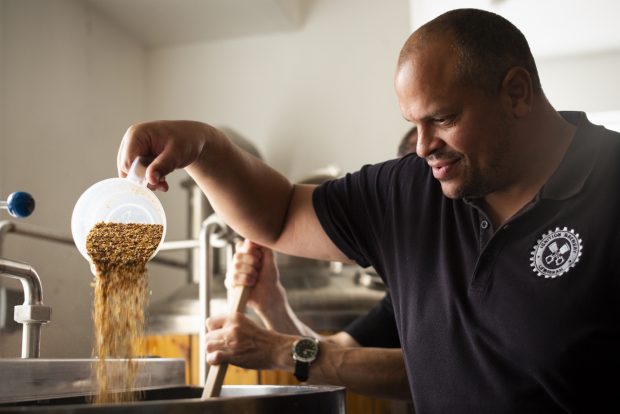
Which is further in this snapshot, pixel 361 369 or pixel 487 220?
pixel 361 369

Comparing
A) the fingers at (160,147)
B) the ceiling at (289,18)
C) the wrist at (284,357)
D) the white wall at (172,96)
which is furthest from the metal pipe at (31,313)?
the ceiling at (289,18)

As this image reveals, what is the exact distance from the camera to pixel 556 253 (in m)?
1.07

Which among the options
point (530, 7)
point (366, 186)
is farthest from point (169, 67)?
point (366, 186)

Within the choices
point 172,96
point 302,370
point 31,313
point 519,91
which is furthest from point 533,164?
point 172,96

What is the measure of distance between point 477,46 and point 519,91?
10cm

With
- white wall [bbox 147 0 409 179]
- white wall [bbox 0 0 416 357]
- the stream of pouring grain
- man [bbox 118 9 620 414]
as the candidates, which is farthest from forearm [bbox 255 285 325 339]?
white wall [bbox 147 0 409 179]

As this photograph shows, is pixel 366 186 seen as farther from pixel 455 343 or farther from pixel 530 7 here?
pixel 530 7

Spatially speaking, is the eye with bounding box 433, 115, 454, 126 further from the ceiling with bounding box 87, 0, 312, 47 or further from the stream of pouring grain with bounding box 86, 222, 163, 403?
the ceiling with bounding box 87, 0, 312, 47

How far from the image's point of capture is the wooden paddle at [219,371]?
111 centimetres

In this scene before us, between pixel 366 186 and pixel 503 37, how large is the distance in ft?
1.17

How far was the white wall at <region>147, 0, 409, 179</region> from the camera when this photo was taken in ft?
10.6

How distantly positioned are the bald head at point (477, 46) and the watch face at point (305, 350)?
60cm

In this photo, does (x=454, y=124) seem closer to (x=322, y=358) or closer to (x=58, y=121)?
(x=322, y=358)

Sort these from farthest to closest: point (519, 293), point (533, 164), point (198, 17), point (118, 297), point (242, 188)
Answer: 1. point (198, 17)
2. point (242, 188)
3. point (533, 164)
4. point (519, 293)
5. point (118, 297)
